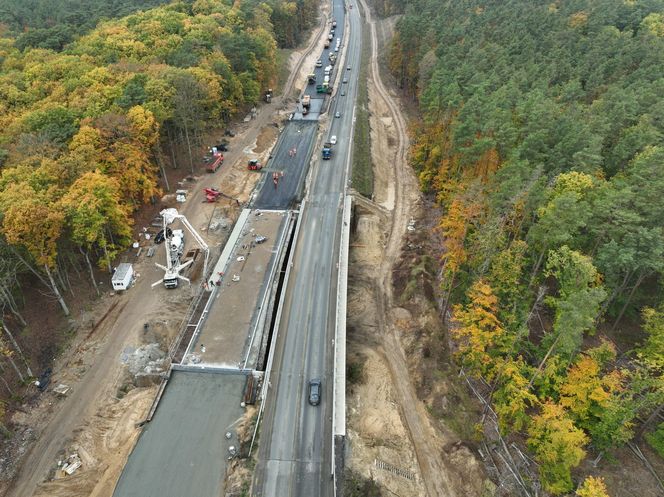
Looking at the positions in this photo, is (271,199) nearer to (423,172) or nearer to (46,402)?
(423,172)

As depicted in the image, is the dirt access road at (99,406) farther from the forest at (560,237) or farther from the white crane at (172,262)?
the forest at (560,237)

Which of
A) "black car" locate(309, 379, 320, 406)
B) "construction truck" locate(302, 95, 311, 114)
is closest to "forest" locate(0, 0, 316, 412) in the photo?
"construction truck" locate(302, 95, 311, 114)

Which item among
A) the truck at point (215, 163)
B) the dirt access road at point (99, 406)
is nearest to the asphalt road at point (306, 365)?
the dirt access road at point (99, 406)

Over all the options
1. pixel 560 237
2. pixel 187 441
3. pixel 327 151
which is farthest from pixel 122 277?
pixel 560 237

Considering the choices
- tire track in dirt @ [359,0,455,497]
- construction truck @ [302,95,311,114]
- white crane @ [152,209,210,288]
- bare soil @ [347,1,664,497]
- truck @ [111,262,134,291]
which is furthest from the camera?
construction truck @ [302,95,311,114]

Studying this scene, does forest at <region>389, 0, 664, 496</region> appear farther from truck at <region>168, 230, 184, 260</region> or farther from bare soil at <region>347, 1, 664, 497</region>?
truck at <region>168, 230, 184, 260</region>

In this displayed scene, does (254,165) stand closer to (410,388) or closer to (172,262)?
(172,262)

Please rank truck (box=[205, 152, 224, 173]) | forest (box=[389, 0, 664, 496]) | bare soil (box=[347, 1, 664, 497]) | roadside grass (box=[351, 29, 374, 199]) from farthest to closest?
1. truck (box=[205, 152, 224, 173])
2. roadside grass (box=[351, 29, 374, 199])
3. bare soil (box=[347, 1, 664, 497])
4. forest (box=[389, 0, 664, 496])
